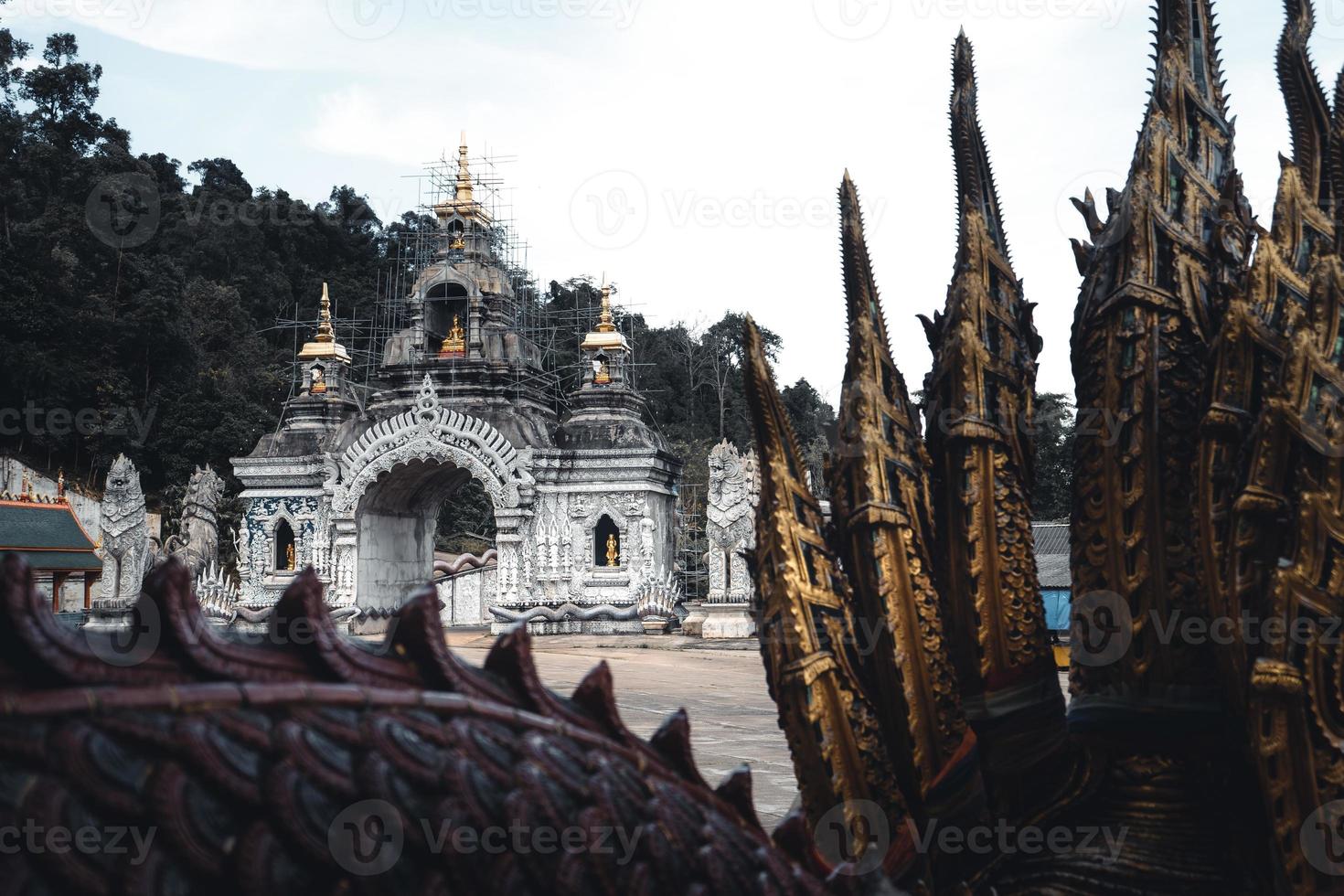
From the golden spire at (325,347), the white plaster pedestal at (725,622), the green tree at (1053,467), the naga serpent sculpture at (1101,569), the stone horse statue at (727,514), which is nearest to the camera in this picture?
the naga serpent sculpture at (1101,569)

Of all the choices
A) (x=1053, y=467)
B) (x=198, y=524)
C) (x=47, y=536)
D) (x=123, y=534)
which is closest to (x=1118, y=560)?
(x=1053, y=467)

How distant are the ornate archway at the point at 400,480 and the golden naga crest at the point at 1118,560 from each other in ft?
79.1

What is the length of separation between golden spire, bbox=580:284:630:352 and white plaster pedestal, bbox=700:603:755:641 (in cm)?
741

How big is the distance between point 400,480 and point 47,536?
802 centimetres

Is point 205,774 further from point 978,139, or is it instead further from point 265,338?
point 265,338

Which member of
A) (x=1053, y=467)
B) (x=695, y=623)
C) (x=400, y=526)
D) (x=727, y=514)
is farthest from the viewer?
(x=400, y=526)

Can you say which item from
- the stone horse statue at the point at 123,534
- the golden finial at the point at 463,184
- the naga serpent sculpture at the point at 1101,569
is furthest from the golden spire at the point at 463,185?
the naga serpent sculpture at the point at 1101,569

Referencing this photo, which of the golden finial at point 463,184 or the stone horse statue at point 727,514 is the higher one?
the golden finial at point 463,184

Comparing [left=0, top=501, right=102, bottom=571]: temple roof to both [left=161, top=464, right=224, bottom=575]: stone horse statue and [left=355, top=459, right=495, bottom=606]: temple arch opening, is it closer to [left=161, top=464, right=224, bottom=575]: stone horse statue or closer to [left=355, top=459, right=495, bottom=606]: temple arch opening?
[left=161, top=464, right=224, bottom=575]: stone horse statue

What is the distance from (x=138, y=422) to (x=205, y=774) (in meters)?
38.7

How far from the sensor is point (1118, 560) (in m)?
2.85

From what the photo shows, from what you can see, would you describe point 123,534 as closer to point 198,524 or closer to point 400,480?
point 198,524

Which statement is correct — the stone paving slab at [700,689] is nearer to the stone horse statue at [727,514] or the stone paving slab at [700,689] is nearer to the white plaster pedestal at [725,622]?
the white plaster pedestal at [725,622]

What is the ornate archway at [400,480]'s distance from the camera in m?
27.1
